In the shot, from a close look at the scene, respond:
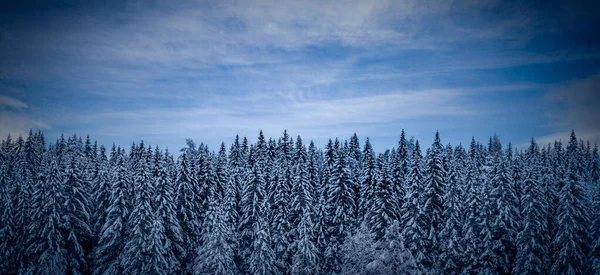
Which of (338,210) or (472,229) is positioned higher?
(338,210)

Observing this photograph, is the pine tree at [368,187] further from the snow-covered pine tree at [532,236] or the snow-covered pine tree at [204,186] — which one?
the snow-covered pine tree at [204,186]

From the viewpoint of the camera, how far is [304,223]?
4372cm

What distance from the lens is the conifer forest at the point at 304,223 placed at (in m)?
39.4

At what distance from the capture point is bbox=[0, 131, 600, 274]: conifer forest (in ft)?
129

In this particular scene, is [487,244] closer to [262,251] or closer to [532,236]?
[532,236]

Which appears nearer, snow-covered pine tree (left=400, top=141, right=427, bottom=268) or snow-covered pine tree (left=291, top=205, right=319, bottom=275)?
snow-covered pine tree (left=400, top=141, right=427, bottom=268)

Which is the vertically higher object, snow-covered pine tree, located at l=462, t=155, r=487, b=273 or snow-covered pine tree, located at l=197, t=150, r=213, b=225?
snow-covered pine tree, located at l=197, t=150, r=213, b=225

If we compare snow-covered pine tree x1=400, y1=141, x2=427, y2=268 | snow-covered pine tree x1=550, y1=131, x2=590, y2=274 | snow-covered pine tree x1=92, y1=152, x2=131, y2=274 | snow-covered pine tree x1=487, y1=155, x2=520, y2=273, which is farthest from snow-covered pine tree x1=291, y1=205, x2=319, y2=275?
snow-covered pine tree x1=550, y1=131, x2=590, y2=274

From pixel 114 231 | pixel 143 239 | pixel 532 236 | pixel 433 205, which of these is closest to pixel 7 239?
pixel 114 231

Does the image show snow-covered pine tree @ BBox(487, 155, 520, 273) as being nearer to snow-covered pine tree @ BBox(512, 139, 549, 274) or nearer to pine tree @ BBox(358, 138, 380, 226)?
snow-covered pine tree @ BBox(512, 139, 549, 274)

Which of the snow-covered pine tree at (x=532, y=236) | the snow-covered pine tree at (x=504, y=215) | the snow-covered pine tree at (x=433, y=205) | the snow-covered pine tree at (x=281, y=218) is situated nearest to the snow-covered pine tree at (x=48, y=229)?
the snow-covered pine tree at (x=281, y=218)

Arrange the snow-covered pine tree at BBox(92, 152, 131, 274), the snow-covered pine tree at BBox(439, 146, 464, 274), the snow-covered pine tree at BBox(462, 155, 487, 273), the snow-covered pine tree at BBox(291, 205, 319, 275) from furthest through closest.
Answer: the snow-covered pine tree at BBox(291, 205, 319, 275), the snow-covered pine tree at BBox(439, 146, 464, 274), the snow-covered pine tree at BBox(462, 155, 487, 273), the snow-covered pine tree at BBox(92, 152, 131, 274)

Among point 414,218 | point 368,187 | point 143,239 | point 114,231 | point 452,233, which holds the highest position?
point 368,187

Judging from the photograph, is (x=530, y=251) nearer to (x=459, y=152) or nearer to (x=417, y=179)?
(x=417, y=179)
